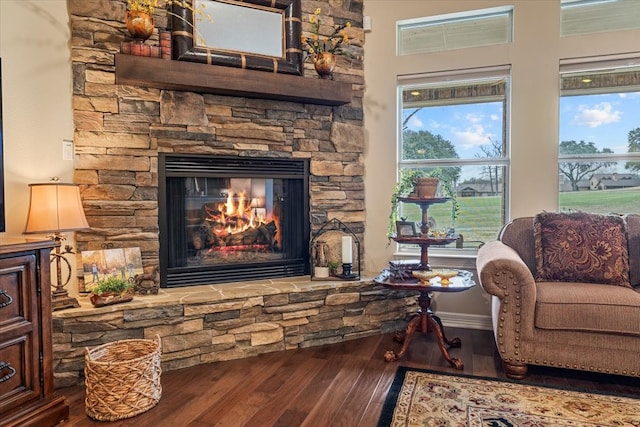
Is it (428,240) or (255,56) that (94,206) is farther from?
(428,240)

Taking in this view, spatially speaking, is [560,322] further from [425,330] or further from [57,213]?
[57,213]

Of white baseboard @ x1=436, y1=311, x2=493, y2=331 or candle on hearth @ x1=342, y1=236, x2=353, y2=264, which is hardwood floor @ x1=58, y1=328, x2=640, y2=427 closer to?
white baseboard @ x1=436, y1=311, x2=493, y2=331

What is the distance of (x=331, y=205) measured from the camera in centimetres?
337

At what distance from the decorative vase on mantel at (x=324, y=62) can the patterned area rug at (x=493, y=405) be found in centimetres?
215

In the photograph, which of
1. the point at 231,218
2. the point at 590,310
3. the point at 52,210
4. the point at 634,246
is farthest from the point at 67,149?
the point at 634,246

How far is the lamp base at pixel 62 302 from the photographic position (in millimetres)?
2340

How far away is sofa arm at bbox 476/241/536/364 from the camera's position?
2.35 metres

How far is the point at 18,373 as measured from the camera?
6.06 ft

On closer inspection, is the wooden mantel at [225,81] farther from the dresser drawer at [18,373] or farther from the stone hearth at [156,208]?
the dresser drawer at [18,373]

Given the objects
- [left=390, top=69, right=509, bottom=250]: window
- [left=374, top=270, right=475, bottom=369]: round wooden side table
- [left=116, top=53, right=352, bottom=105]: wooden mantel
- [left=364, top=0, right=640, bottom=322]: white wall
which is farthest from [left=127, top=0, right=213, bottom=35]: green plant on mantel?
[left=374, top=270, right=475, bottom=369]: round wooden side table

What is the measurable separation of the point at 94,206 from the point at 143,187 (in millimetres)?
314

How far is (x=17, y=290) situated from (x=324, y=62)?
234cm

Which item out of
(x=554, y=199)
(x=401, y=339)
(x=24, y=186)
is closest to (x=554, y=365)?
(x=401, y=339)

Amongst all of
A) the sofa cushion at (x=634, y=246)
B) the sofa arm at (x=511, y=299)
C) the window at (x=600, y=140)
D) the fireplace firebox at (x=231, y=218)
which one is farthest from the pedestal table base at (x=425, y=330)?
the window at (x=600, y=140)
